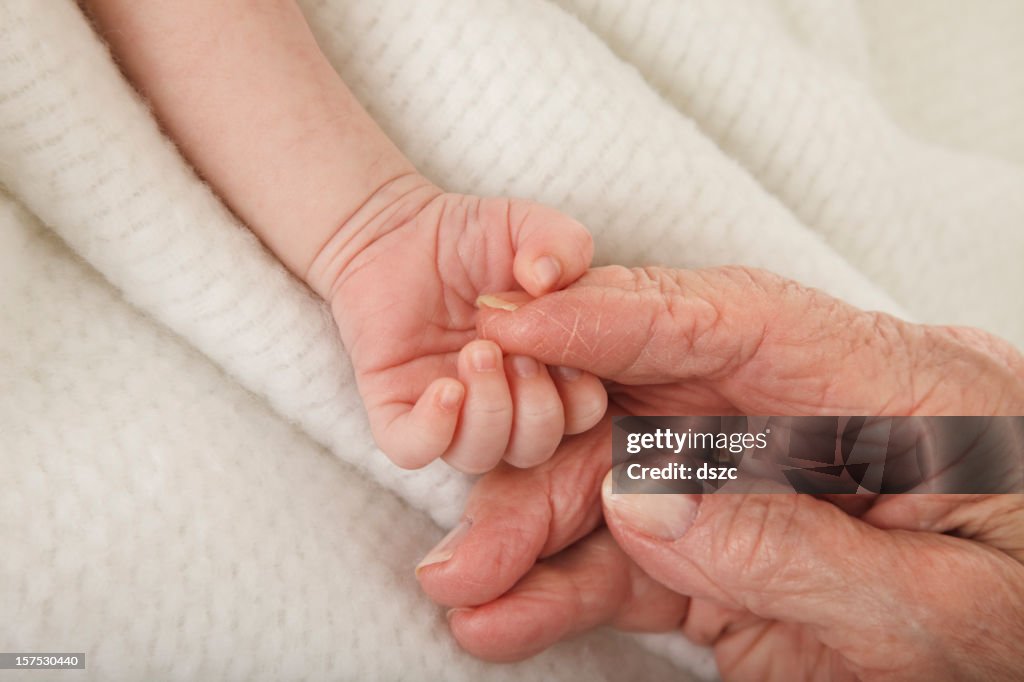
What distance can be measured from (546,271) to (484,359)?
0.30ft

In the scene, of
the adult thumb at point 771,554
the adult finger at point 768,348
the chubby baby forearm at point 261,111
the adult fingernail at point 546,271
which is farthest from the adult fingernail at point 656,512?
the chubby baby forearm at point 261,111

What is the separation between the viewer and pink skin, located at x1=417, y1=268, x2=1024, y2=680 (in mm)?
683

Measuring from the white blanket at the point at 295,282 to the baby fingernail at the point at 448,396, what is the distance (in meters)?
0.20

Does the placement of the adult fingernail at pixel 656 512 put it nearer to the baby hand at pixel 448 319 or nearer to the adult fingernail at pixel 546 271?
the baby hand at pixel 448 319

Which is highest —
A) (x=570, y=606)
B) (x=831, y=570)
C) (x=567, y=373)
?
(x=567, y=373)

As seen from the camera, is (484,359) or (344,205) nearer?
(484,359)

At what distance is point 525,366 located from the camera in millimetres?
673

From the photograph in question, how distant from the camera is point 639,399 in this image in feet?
2.68

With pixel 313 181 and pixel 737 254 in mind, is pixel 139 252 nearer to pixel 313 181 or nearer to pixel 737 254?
pixel 313 181

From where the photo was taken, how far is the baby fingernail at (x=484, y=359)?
0.64 meters

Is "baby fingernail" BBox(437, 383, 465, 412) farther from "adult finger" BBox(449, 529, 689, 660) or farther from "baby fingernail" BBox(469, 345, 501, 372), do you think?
"adult finger" BBox(449, 529, 689, 660)

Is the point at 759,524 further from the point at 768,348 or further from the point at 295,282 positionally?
the point at 295,282

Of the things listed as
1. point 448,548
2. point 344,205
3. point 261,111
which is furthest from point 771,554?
point 261,111

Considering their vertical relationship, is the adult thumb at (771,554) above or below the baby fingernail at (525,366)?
below
